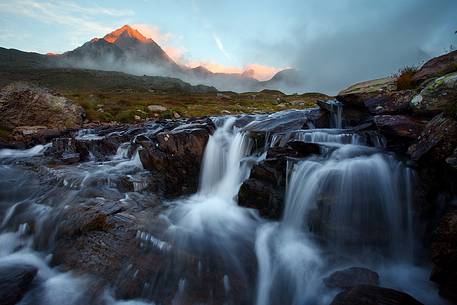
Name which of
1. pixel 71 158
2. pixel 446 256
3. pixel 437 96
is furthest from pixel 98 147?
pixel 446 256

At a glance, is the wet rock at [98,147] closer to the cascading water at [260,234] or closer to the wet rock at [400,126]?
the cascading water at [260,234]

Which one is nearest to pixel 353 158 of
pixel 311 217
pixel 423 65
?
pixel 311 217

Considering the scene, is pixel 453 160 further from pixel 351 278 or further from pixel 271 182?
pixel 271 182

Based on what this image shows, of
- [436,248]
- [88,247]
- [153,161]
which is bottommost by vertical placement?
[88,247]

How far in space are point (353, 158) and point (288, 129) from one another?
424cm

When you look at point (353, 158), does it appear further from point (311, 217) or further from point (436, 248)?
point (436, 248)

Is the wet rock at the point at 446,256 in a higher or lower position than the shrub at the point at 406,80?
lower

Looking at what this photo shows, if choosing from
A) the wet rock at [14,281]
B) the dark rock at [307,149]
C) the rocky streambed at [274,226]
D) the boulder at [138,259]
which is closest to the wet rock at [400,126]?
the rocky streambed at [274,226]

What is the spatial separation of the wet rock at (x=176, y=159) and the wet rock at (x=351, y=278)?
7.35 m

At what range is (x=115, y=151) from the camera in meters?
17.2

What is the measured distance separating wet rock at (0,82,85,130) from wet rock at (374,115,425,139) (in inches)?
947

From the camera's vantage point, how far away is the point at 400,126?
30.2 ft

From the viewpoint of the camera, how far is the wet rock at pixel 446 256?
539 cm

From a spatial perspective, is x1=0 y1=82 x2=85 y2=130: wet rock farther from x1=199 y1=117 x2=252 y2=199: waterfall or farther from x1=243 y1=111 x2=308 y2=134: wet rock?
x1=243 y1=111 x2=308 y2=134: wet rock
